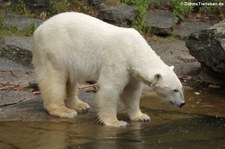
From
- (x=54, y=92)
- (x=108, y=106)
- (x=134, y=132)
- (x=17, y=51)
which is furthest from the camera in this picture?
(x=17, y=51)

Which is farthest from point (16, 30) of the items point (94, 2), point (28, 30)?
point (94, 2)

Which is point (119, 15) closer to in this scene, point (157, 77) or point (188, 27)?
point (188, 27)

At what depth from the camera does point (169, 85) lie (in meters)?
6.37

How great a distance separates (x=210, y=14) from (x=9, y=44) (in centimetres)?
632

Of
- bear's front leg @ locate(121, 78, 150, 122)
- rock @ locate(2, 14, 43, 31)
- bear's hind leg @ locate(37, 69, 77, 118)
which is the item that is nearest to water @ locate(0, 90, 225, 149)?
bear's front leg @ locate(121, 78, 150, 122)

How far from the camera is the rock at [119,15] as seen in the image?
38.8 ft

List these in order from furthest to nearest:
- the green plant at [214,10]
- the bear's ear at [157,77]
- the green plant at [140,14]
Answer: the green plant at [214,10] < the green plant at [140,14] < the bear's ear at [157,77]

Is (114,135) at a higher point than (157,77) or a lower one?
lower

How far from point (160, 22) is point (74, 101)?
5.86 m

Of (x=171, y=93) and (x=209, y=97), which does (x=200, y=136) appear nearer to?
(x=171, y=93)

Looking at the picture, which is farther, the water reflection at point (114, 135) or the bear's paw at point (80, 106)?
the bear's paw at point (80, 106)

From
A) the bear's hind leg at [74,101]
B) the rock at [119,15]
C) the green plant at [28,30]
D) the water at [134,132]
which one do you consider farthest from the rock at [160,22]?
the bear's hind leg at [74,101]

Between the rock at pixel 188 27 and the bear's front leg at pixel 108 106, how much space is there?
603 centimetres

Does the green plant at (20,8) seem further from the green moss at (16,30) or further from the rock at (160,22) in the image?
the rock at (160,22)
